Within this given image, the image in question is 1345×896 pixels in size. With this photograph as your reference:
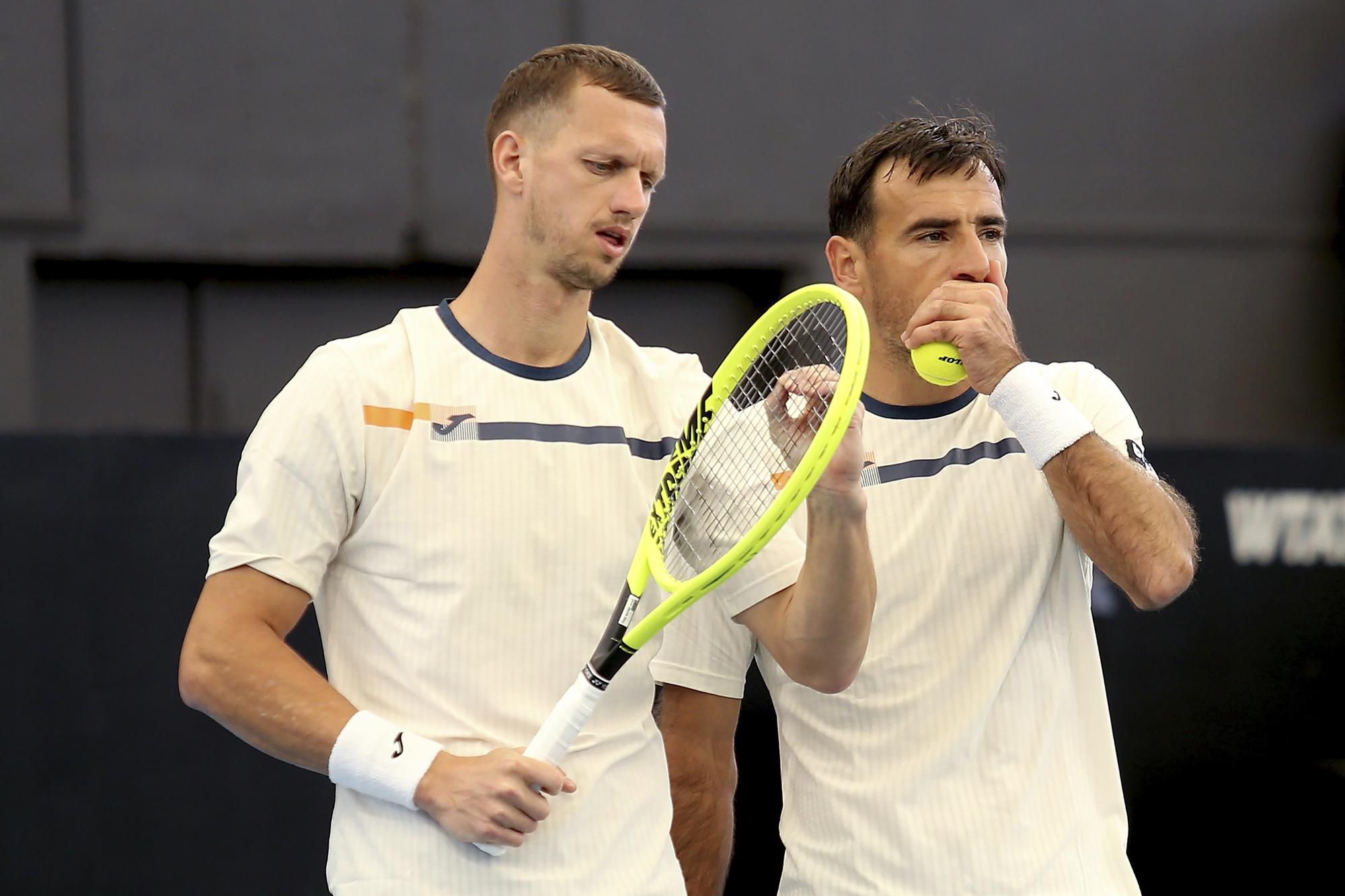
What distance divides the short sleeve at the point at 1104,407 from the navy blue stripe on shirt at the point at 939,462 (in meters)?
0.14

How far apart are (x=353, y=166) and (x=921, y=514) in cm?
395

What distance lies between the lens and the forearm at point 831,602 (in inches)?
85.5

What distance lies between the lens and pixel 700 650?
268cm

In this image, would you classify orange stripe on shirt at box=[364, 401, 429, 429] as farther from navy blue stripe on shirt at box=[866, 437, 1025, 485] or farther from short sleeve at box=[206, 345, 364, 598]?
navy blue stripe on shirt at box=[866, 437, 1025, 485]

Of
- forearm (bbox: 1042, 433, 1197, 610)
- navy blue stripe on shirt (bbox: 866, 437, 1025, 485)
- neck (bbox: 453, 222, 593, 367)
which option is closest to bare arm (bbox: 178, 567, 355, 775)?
neck (bbox: 453, 222, 593, 367)

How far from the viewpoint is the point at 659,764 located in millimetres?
2301

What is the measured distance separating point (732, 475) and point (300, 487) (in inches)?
24.9

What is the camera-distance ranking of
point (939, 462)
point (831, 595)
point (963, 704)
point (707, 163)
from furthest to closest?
point (707, 163) < point (939, 462) < point (963, 704) < point (831, 595)

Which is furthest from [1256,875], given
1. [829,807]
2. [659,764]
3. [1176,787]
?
[659,764]

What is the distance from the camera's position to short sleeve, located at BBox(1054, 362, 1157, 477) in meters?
2.58

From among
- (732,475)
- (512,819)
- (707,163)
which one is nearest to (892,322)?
(732,475)

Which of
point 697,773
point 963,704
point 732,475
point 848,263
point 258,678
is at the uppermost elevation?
point 848,263

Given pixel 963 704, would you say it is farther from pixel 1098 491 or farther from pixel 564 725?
pixel 564 725

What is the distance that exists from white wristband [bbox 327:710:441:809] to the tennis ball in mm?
937
